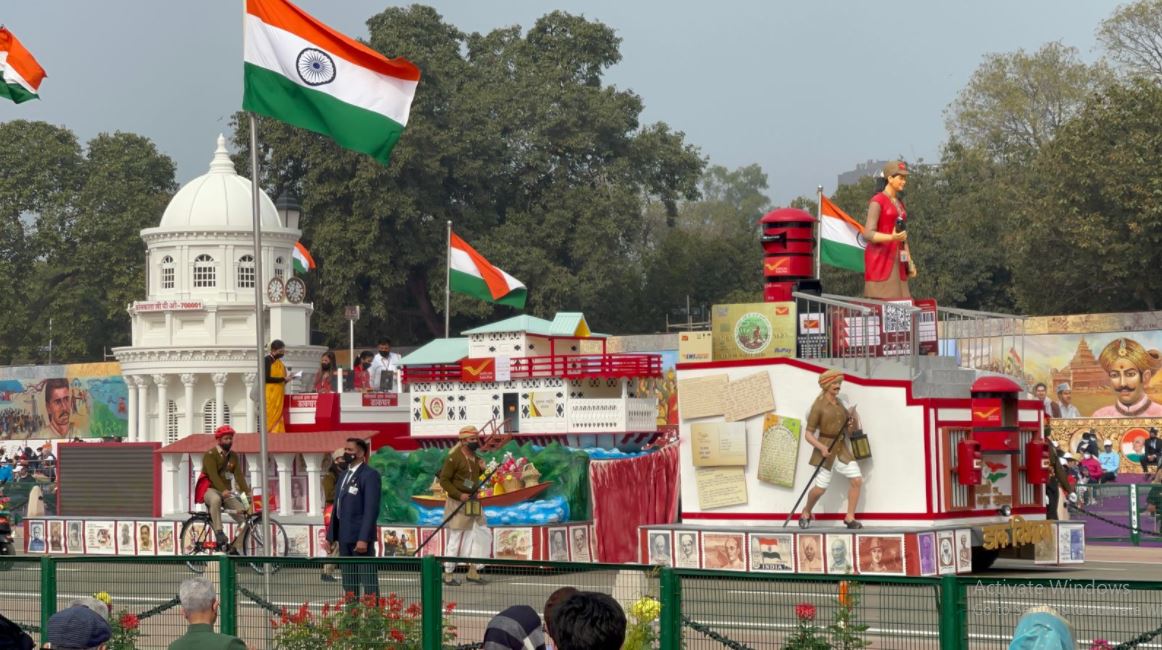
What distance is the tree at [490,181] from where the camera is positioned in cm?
6669

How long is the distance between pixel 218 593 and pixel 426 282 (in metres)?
57.5

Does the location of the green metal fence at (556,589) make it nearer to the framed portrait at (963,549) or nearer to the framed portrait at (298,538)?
the framed portrait at (963,549)

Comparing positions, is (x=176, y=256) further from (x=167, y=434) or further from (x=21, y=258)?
(x=21, y=258)

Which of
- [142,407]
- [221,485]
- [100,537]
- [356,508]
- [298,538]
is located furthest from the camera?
[142,407]

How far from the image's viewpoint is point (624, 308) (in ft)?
234

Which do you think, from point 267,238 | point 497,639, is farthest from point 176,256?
point 497,639

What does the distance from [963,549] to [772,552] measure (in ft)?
6.92

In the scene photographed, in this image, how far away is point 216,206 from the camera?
41125 mm

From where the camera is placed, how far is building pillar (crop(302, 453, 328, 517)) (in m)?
28.9

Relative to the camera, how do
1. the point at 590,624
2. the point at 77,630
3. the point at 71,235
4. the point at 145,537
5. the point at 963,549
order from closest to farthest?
the point at 590,624 < the point at 77,630 < the point at 963,549 < the point at 145,537 < the point at 71,235

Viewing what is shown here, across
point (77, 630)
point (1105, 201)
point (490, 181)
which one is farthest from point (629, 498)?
point (490, 181)

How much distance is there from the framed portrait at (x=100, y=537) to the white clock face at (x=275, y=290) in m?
11.0

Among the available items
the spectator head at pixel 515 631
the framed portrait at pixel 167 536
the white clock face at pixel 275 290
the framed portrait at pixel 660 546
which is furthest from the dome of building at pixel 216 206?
the spectator head at pixel 515 631

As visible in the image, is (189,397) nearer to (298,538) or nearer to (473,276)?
(473,276)
